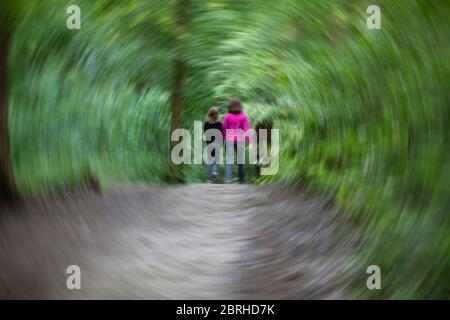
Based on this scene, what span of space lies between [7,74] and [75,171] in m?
1.87

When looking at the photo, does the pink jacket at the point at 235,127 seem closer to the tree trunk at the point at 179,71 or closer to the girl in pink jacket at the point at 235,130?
the girl in pink jacket at the point at 235,130

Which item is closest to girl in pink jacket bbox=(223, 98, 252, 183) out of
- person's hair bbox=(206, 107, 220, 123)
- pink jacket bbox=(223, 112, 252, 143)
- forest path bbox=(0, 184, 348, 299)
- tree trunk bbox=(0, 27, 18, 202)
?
pink jacket bbox=(223, 112, 252, 143)

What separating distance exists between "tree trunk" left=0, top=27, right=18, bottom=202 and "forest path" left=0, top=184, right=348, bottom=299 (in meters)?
0.15

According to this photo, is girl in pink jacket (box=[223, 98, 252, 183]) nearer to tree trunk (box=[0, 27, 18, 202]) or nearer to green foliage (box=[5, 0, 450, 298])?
green foliage (box=[5, 0, 450, 298])

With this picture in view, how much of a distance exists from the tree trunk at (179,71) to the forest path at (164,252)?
2621mm

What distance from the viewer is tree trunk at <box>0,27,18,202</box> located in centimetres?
394

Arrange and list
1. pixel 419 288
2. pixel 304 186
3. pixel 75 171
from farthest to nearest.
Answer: pixel 304 186, pixel 75 171, pixel 419 288

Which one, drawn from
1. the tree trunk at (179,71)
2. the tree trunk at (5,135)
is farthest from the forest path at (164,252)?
the tree trunk at (179,71)

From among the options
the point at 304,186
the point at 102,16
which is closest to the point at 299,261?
the point at 304,186

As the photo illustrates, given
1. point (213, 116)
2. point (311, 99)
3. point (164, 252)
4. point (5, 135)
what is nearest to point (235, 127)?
point (213, 116)

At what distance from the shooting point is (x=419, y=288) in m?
2.94

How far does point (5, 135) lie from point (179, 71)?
647cm

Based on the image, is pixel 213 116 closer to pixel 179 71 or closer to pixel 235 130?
pixel 235 130

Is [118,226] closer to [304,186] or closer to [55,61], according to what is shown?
[55,61]
